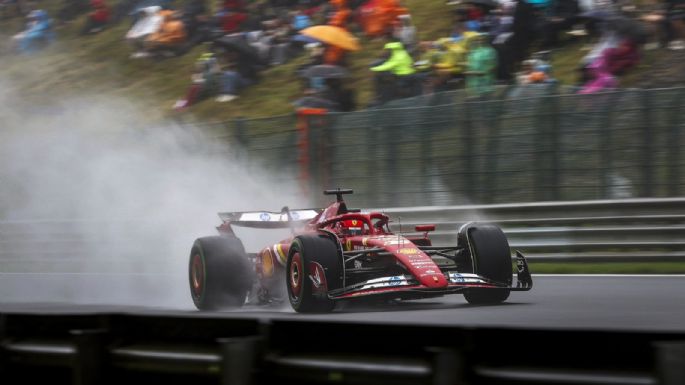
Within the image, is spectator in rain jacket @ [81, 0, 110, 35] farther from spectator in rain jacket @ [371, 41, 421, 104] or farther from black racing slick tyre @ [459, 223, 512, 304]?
black racing slick tyre @ [459, 223, 512, 304]

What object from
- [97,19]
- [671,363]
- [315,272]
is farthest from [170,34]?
[671,363]

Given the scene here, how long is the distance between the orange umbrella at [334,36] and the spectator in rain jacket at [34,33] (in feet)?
37.4

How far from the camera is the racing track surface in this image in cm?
823

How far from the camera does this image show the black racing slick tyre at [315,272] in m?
9.34

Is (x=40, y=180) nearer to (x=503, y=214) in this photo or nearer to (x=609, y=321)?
(x=503, y=214)

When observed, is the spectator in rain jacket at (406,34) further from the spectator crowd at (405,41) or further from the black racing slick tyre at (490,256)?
the black racing slick tyre at (490,256)

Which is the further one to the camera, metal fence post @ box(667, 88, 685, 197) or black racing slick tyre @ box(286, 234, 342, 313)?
metal fence post @ box(667, 88, 685, 197)

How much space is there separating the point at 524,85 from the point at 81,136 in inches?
450

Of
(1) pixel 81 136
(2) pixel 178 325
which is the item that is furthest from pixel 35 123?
(2) pixel 178 325

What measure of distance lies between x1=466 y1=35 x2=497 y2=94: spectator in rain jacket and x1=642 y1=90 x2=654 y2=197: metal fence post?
2.88m

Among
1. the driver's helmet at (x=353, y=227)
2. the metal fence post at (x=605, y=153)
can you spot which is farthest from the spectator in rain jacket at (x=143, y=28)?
the driver's helmet at (x=353, y=227)

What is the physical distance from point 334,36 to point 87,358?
15.5 m

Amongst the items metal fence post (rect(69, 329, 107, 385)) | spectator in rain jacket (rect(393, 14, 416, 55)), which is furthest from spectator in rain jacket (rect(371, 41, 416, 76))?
metal fence post (rect(69, 329, 107, 385))

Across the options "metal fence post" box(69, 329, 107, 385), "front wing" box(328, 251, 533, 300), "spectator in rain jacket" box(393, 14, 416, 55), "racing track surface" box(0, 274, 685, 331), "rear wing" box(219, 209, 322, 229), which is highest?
"spectator in rain jacket" box(393, 14, 416, 55)
